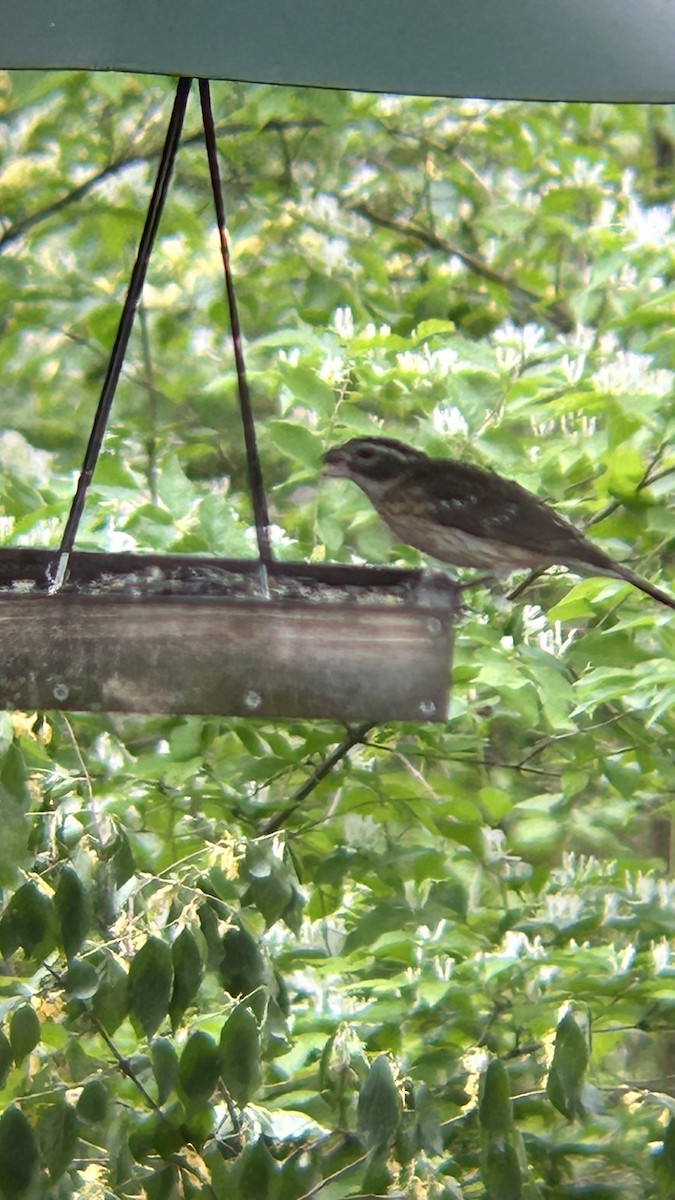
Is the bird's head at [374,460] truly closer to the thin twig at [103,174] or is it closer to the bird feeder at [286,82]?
the bird feeder at [286,82]

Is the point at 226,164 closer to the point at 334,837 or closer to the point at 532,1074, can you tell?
the point at 334,837

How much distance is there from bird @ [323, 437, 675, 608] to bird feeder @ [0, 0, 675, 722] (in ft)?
0.93

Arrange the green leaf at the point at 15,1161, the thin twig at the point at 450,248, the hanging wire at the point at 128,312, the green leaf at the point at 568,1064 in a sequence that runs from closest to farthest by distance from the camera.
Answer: the hanging wire at the point at 128,312 < the green leaf at the point at 15,1161 < the green leaf at the point at 568,1064 < the thin twig at the point at 450,248

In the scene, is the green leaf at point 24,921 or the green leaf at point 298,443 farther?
the green leaf at point 298,443

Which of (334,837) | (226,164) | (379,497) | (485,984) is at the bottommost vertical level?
(485,984)

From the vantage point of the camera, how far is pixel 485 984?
1465mm

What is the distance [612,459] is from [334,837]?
536 millimetres

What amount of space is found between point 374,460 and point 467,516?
12 cm

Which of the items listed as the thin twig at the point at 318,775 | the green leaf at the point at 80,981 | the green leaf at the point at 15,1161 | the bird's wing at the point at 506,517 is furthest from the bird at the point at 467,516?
the green leaf at the point at 15,1161

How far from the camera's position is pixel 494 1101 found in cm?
121

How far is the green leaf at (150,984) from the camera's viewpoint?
1155 mm

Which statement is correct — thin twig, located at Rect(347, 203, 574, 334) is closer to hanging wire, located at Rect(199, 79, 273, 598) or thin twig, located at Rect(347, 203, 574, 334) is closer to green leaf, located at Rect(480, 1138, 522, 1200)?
hanging wire, located at Rect(199, 79, 273, 598)

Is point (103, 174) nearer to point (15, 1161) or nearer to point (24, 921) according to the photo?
point (24, 921)

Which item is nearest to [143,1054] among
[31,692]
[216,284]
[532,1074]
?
[532,1074]
